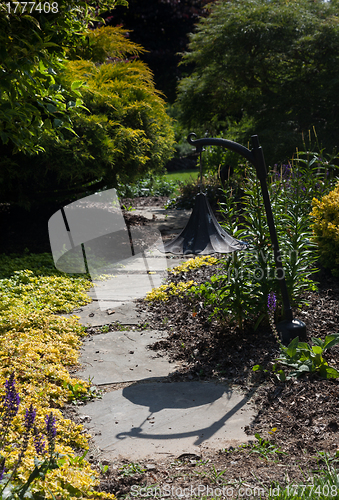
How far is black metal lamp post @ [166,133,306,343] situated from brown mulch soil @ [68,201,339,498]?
0.60 feet

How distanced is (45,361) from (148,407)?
95 cm

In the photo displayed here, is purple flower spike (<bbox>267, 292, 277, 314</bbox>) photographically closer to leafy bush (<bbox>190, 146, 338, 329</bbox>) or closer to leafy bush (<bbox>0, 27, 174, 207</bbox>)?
leafy bush (<bbox>190, 146, 338, 329</bbox>)

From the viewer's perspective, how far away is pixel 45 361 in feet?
10.7

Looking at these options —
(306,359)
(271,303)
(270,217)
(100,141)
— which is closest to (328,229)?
(270,217)

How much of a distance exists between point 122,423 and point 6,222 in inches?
226

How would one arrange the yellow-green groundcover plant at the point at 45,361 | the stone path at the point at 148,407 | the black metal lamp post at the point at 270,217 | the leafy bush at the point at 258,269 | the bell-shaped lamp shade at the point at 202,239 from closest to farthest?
the yellow-green groundcover plant at the point at 45,361 → the stone path at the point at 148,407 → the bell-shaped lamp shade at the point at 202,239 → the black metal lamp post at the point at 270,217 → the leafy bush at the point at 258,269

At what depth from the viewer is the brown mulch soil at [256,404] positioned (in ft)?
6.79

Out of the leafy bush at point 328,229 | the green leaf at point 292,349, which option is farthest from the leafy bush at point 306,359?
the leafy bush at point 328,229

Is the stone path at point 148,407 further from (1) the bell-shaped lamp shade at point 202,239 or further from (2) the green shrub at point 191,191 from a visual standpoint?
(2) the green shrub at point 191,191

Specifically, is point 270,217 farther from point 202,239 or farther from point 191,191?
point 191,191

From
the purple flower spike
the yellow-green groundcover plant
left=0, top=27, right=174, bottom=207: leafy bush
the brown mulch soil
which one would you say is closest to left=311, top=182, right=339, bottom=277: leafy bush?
the brown mulch soil

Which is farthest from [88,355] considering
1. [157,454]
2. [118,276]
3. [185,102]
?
[185,102]

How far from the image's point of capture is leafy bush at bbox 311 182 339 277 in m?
4.59

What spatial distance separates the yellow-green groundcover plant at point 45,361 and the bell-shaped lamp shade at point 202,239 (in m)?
1.22
